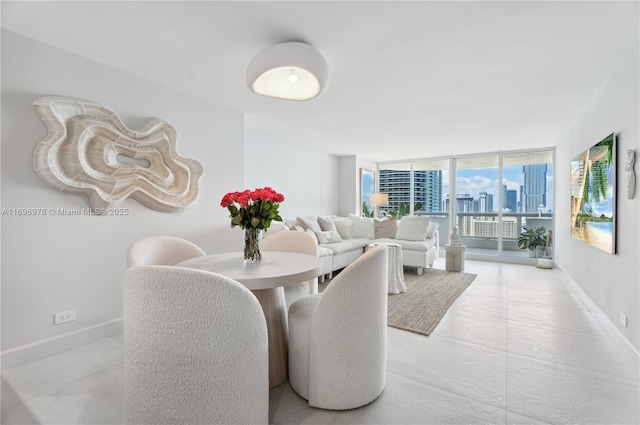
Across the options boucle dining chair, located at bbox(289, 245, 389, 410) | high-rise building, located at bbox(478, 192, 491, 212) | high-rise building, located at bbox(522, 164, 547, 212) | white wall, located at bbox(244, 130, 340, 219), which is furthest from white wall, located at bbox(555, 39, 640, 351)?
white wall, located at bbox(244, 130, 340, 219)

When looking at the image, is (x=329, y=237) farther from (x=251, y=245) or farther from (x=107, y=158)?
(x=107, y=158)

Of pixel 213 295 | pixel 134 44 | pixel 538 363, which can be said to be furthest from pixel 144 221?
pixel 538 363

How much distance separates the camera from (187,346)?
117 centimetres

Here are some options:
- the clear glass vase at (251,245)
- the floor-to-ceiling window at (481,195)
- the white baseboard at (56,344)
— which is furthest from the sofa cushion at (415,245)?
the white baseboard at (56,344)

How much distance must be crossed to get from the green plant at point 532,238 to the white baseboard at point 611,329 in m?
2.10

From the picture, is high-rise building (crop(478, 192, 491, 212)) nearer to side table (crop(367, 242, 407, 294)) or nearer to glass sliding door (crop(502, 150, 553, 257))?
glass sliding door (crop(502, 150, 553, 257))

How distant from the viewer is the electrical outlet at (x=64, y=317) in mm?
2254

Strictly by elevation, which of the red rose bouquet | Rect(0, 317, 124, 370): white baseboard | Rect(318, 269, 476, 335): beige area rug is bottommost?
Rect(318, 269, 476, 335): beige area rug

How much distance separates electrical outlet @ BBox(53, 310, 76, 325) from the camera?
2.25 metres

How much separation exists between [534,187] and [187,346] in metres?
6.70

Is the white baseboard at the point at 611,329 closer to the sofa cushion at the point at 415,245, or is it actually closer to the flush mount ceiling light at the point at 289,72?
the sofa cushion at the point at 415,245

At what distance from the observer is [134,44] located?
2.21 meters

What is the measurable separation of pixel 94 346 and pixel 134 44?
2266 mm

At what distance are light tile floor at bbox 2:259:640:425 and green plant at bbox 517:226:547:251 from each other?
333 centimetres
